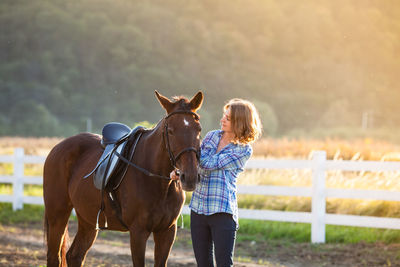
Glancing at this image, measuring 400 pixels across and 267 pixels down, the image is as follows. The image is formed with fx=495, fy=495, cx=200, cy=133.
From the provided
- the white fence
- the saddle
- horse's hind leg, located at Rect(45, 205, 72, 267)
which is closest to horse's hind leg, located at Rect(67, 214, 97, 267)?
horse's hind leg, located at Rect(45, 205, 72, 267)

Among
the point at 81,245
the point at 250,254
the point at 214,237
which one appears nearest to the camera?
the point at 214,237

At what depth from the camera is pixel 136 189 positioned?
12.7 feet

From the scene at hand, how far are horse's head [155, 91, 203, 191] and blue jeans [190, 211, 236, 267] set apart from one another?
0.39m

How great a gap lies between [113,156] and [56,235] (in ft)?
4.13

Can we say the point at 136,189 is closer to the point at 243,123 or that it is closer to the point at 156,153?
the point at 156,153

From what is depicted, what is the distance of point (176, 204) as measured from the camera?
3893 mm

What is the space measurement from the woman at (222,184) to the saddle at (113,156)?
74cm

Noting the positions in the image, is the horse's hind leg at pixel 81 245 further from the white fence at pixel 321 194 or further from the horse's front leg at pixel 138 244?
the white fence at pixel 321 194

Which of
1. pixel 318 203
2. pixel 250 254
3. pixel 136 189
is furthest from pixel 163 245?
pixel 318 203

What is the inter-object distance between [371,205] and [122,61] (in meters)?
46.8

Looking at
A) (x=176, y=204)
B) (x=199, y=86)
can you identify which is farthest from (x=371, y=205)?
(x=199, y=86)

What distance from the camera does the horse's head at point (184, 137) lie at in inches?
130

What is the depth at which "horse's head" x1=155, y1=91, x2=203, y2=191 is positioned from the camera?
3.30 metres

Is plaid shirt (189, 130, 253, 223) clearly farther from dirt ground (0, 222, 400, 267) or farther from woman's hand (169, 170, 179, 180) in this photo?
dirt ground (0, 222, 400, 267)
